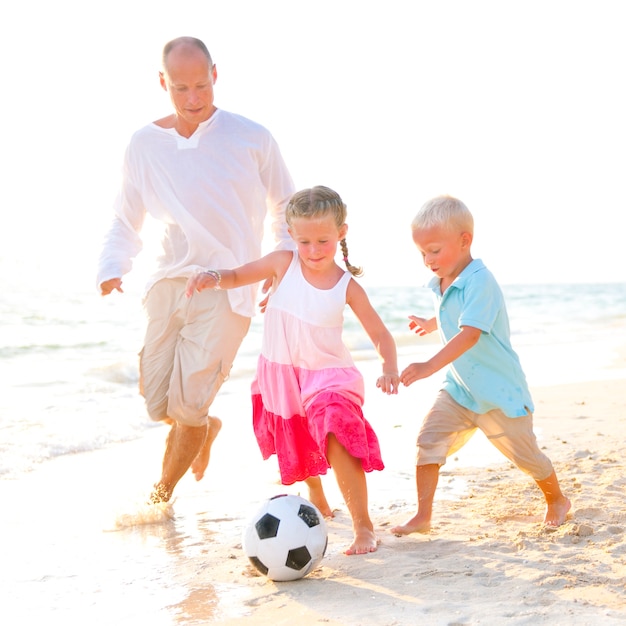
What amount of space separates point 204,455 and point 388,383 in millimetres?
1821

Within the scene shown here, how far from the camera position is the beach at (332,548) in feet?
10.1

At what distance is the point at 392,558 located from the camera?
3652mm

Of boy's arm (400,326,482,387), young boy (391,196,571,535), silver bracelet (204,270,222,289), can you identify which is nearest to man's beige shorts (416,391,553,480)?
young boy (391,196,571,535)

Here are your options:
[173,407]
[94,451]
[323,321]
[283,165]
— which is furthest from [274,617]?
[94,451]

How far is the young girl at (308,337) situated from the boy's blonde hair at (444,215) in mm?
375

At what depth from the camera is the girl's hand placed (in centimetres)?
375

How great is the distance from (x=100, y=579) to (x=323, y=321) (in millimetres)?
1479

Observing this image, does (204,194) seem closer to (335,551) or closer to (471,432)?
(471,432)

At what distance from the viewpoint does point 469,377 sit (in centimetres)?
409

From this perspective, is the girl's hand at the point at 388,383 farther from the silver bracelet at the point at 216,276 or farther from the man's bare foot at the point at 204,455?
the man's bare foot at the point at 204,455

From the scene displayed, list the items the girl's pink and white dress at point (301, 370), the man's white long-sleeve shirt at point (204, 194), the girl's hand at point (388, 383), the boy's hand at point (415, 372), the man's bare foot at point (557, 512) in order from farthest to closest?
1. the man's white long-sleeve shirt at point (204, 194)
2. the girl's pink and white dress at point (301, 370)
3. the man's bare foot at point (557, 512)
4. the girl's hand at point (388, 383)
5. the boy's hand at point (415, 372)

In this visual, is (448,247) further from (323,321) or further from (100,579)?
(100,579)

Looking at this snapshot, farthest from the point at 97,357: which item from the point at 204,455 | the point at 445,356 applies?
the point at 445,356

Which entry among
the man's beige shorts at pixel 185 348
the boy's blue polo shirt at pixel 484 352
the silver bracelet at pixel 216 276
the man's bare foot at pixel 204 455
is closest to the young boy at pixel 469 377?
the boy's blue polo shirt at pixel 484 352
